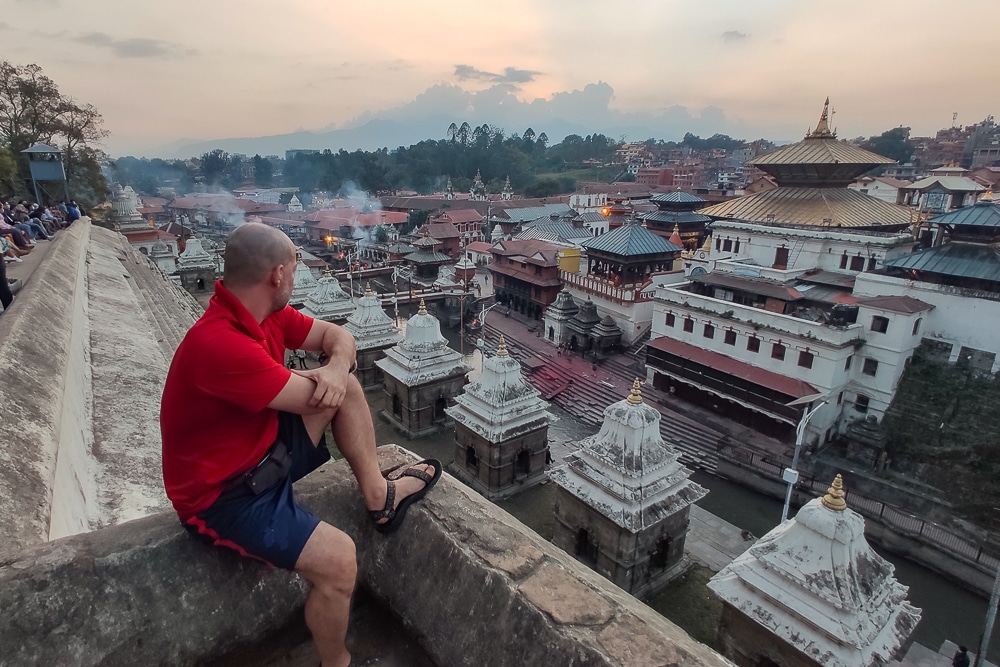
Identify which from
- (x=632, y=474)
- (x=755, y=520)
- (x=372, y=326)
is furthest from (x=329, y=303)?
(x=755, y=520)

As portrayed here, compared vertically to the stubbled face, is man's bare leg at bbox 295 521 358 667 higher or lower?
lower

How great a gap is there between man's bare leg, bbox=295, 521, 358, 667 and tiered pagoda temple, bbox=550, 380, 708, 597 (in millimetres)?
10316

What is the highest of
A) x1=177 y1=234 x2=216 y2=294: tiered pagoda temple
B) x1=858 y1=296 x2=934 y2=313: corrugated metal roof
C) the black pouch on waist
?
the black pouch on waist

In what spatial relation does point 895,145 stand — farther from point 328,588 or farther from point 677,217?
point 328,588

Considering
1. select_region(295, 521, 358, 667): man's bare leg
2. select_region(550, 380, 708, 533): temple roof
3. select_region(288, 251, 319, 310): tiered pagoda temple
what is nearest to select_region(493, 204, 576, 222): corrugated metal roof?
select_region(288, 251, 319, 310): tiered pagoda temple

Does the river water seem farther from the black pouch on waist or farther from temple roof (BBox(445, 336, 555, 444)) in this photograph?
the black pouch on waist

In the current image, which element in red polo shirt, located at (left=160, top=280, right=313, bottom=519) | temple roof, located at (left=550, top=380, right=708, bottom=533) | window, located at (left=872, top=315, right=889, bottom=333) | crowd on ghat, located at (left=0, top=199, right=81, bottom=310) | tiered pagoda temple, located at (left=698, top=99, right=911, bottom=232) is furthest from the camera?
tiered pagoda temple, located at (left=698, top=99, right=911, bottom=232)

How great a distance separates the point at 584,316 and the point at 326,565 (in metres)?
29.1

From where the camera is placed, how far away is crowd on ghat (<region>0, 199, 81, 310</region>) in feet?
41.8

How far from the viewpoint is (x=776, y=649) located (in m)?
9.34

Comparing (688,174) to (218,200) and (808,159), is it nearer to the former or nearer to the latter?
(808,159)

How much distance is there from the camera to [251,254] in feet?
9.18

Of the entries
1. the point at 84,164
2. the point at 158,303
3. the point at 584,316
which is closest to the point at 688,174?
the point at 584,316

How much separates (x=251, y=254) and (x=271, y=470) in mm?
1153
